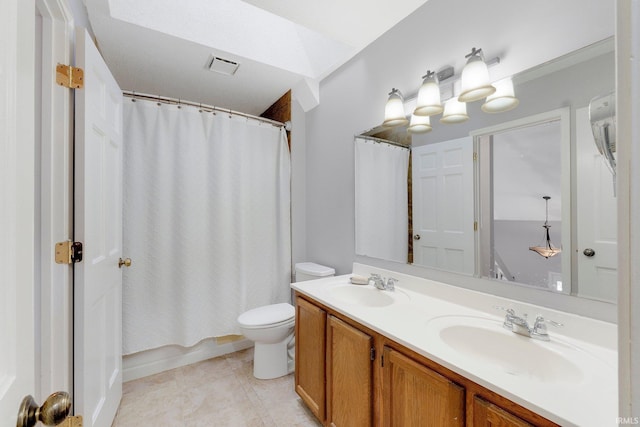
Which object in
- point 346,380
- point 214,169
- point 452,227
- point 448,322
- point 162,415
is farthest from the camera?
point 214,169

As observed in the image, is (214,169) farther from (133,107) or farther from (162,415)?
(162,415)

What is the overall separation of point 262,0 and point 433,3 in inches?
Result: 36.0

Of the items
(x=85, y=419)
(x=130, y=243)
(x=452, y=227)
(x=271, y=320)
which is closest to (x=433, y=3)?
(x=452, y=227)

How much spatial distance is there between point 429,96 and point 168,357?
2569 mm

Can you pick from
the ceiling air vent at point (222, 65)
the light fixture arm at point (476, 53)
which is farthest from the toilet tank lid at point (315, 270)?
the ceiling air vent at point (222, 65)

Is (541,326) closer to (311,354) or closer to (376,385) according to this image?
(376,385)

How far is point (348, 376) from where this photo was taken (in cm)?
130

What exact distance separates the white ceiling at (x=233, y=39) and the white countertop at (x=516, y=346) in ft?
5.22

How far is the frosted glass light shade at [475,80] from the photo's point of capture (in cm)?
124

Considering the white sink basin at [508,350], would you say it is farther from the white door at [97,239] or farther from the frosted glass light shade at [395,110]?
the white door at [97,239]

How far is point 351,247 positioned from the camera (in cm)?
211

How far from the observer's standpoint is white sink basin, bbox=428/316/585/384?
90 cm

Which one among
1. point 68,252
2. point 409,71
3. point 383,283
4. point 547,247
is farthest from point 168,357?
point 409,71

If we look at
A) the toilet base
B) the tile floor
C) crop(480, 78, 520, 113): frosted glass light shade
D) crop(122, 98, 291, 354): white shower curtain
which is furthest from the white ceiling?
the tile floor
